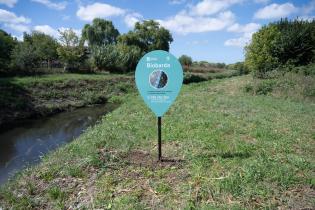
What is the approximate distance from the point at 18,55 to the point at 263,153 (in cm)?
2391

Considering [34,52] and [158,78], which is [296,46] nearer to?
[158,78]

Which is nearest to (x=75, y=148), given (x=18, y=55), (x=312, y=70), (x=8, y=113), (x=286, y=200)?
(x=286, y=200)

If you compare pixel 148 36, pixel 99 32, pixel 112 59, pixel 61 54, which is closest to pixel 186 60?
pixel 148 36

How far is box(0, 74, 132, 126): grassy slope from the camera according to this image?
17797 mm

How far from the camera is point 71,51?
31234mm

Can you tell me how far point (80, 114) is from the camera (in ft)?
62.1

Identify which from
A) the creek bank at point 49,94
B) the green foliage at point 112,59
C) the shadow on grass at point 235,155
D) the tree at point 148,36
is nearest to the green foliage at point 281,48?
the creek bank at point 49,94

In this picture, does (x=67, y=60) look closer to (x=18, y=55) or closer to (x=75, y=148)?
(x=18, y=55)

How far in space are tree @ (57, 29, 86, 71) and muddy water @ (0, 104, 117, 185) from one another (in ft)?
41.3

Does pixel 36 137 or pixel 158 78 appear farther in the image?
pixel 36 137

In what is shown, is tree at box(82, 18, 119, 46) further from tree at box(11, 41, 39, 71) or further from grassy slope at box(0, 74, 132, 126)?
grassy slope at box(0, 74, 132, 126)

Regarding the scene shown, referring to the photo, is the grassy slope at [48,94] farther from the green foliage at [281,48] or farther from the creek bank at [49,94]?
the green foliage at [281,48]

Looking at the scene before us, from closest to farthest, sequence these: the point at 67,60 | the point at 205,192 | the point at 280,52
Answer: the point at 205,192, the point at 280,52, the point at 67,60

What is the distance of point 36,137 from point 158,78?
9.10 metres
